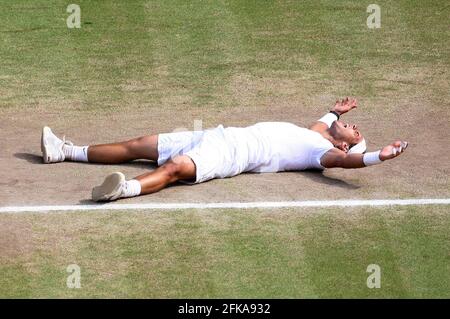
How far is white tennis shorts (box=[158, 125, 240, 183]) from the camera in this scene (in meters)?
12.1

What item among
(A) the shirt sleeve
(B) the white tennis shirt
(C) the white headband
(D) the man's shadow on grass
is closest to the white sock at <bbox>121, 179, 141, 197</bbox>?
(D) the man's shadow on grass

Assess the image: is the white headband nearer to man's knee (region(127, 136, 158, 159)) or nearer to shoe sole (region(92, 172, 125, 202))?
man's knee (region(127, 136, 158, 159))

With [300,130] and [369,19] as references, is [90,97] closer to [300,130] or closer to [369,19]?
[300,130]

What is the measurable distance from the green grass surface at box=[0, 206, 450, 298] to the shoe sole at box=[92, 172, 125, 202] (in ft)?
0.69

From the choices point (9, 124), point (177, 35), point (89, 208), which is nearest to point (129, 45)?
point (177, 35)

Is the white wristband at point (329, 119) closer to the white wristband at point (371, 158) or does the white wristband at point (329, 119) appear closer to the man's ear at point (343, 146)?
the man's ear at point (343, 146)

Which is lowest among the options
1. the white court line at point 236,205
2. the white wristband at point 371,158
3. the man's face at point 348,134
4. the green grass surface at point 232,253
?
the green grass surface at point 232,253

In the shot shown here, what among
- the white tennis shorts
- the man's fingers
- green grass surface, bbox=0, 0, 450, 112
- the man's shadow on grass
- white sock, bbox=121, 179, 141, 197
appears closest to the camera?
white sock, bbox=121, 179, 141, 197

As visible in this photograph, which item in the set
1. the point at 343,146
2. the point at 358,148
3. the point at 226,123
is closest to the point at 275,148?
the point at 343,146

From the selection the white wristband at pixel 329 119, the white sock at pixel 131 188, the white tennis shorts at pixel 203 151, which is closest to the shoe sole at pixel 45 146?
the white tennis shorts at pixel 203 151

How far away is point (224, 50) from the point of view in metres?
16.5

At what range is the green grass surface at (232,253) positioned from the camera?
388 inches

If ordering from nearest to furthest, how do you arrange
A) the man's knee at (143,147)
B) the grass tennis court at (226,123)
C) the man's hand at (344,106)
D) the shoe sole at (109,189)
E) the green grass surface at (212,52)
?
the grass tennis court at (226,123)
the shoe sole at (109,189)
the man's knee at (143,147)
the man's hand at (344,106)
the green grass surface at (212,52)

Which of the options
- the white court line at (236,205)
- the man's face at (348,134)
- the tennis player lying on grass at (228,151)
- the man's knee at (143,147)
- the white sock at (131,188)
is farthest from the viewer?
the man's face at (348,134)
